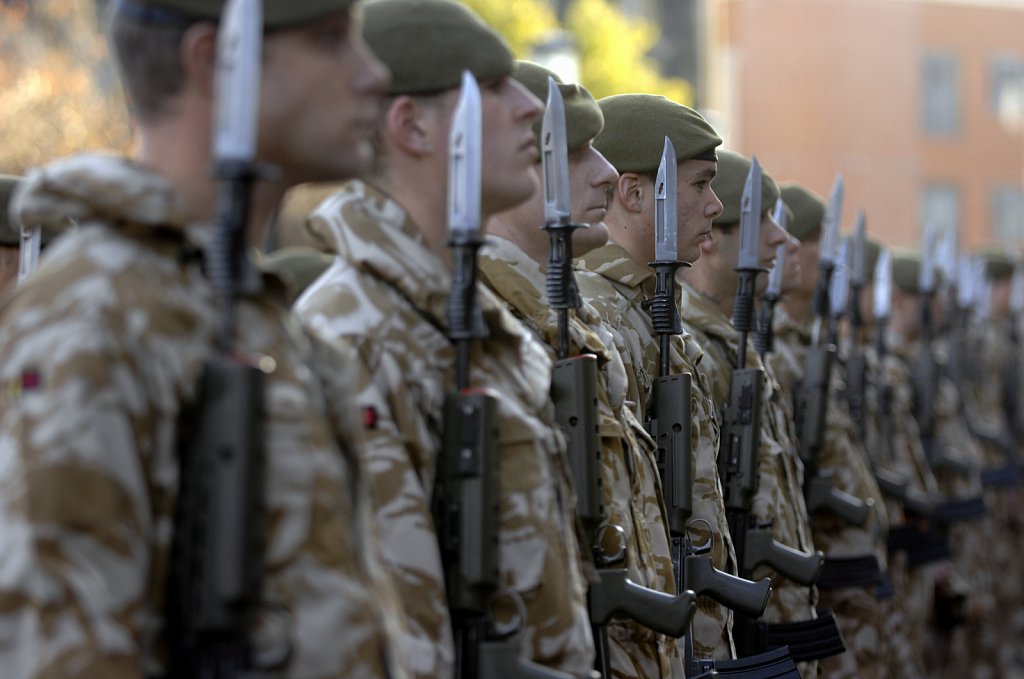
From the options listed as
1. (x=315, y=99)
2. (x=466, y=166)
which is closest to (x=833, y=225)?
(x=466, y=166)

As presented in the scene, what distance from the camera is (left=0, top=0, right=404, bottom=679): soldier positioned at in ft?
7.30

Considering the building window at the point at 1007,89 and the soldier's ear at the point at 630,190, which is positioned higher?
the building window at the point at 1007,89

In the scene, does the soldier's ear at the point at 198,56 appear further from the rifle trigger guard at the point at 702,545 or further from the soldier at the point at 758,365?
the soldier at the point at 758,365

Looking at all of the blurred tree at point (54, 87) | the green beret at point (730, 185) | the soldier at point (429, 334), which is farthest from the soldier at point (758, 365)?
the blurred tree at point (54, 87)

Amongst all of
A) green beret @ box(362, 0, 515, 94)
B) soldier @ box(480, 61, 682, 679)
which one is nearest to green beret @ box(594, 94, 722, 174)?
soldier @ box(480, 61, 682, 679)

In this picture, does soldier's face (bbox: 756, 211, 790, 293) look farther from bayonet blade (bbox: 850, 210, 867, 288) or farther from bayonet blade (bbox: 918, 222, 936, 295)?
bayonet blade (bbox: 918, 222, 936, 295)

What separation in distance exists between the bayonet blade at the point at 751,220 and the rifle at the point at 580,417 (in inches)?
73.2

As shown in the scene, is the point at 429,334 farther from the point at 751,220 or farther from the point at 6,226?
the point at 751,220

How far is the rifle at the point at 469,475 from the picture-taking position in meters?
3.26

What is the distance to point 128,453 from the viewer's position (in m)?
2.27

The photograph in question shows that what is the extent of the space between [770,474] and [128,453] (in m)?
4.53

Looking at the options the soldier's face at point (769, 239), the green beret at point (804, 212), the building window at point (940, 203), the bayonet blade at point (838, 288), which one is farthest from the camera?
the building window at point (940, 203)

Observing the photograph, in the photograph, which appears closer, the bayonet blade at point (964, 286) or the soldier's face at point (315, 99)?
the soldier's face at point (315, 99)

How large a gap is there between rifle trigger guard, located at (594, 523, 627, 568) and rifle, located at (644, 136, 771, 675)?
91 centimetres
